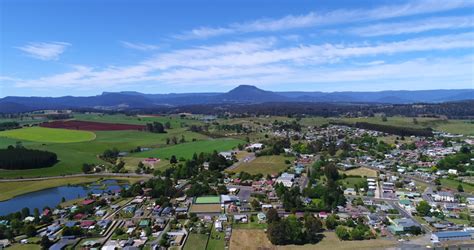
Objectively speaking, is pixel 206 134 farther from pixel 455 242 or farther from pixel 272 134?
pixel 455 242

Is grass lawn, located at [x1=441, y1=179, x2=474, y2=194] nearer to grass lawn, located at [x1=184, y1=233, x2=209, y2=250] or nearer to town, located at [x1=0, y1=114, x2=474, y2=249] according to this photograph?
town, located at [x1=0, y1=114, x2=474, y2=249]

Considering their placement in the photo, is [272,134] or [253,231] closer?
[253,231]

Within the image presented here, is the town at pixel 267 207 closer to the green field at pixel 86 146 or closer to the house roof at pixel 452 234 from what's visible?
the house roof at pixel 452 234

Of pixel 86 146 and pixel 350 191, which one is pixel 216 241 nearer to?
pixel 350 191

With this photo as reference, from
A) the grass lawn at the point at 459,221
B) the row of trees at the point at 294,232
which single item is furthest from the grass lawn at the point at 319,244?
the grass lawn at the point at 459,221

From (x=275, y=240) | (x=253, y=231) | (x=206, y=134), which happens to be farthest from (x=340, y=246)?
(x=206, y=134)

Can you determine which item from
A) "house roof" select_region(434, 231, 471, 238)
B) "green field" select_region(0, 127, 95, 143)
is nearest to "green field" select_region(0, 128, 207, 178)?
"green field" select_region(0, 127, 95, 143)

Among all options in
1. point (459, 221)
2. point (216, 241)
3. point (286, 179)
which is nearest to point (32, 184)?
point (216, 241)
